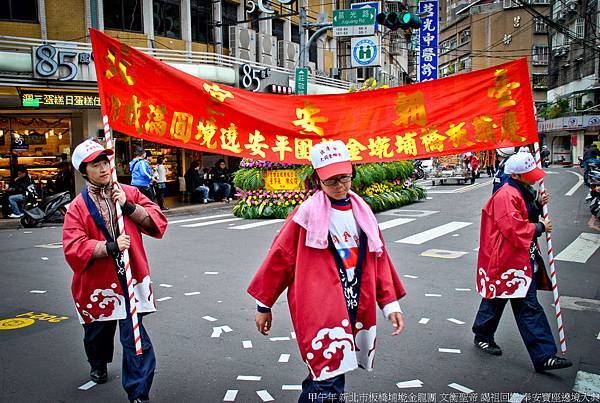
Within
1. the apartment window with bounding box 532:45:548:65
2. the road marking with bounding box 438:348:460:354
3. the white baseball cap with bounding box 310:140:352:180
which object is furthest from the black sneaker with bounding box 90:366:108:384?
the apartment window with bounding box 532:45:548:65

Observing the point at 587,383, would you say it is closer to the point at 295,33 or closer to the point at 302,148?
the point at 302,148

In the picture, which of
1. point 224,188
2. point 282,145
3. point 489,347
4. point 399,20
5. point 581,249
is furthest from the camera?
point 224,188

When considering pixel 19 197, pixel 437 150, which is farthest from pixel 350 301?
pixel 19 197

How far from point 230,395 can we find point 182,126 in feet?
6.63

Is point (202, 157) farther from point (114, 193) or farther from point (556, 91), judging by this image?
point (556, 91)

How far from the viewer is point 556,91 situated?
49531 millimetres

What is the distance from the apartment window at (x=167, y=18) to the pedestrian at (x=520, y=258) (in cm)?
1940

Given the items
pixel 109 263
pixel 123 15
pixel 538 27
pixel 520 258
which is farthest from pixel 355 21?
pixel 538 27

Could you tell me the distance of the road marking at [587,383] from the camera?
388 cm

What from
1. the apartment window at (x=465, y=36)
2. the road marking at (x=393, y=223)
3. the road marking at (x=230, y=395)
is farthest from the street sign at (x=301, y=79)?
the apartment window at (x=465, y=36)

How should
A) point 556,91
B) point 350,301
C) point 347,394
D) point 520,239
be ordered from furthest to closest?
1. point 556,91
2. point 520,239
3. point 347,394
4. point 350,301

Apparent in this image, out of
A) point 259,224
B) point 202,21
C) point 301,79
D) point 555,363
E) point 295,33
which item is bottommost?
point 555,363

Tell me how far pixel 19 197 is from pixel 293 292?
14.9 metres

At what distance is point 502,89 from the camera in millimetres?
4402
